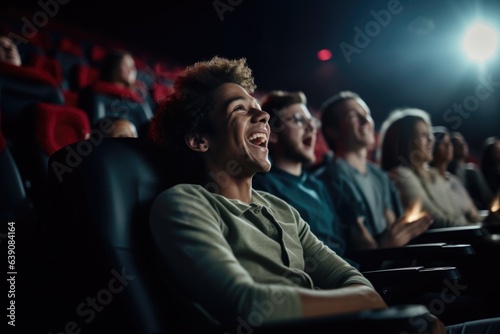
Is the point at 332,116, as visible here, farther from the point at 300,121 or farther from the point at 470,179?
the point at 470,179

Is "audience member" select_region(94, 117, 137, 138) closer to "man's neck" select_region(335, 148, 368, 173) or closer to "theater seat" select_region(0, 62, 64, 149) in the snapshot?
"theater seat" select_region(0, 62, 64, 149)

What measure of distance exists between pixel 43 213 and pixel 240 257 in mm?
675

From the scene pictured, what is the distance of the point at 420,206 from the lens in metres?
1.53

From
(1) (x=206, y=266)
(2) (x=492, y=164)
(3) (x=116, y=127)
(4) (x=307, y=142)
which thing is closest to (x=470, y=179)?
(2) (x=492, y=164)

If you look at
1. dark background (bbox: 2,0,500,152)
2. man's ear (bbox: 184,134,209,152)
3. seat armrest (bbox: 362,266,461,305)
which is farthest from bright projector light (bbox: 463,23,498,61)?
man's ear (bbox: 184,134,209,152)

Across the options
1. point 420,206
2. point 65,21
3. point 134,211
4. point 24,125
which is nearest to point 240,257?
point 134,211

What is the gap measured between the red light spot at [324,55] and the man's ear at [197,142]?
9.86 feet

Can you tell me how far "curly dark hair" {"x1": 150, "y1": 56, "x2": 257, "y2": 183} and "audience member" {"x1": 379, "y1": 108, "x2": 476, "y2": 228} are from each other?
92 cm

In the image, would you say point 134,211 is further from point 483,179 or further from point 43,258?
point 483,179

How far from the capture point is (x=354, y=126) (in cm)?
140

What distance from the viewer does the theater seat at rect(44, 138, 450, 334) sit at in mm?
598

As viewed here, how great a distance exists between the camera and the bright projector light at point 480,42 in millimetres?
3398

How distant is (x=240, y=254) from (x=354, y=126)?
843 mm

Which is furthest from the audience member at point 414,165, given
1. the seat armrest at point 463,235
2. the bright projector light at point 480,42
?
the bright projector light at point 480,42
